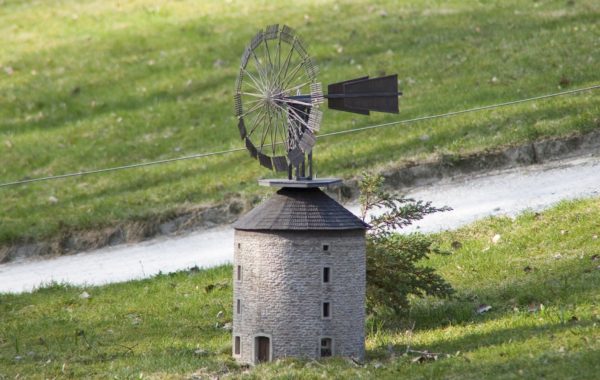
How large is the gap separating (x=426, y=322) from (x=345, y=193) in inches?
261

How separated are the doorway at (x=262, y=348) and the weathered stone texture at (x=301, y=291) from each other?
0.17 ft

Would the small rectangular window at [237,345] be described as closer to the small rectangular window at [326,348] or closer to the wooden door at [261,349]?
the wooden door at [261,349]

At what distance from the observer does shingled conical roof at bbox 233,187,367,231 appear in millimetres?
11195

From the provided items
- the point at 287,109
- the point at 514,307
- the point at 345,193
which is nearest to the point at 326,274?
the point at 287,109

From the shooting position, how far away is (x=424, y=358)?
1092 centimetres

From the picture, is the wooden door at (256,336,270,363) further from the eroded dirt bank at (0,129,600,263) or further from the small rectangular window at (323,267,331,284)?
the eroded dirt bank at (0,129,600,263)

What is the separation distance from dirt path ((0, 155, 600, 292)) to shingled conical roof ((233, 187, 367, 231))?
596 cm

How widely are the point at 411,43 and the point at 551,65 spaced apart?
4517 mm

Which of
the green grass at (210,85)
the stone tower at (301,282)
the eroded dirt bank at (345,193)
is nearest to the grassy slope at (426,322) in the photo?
the stone tower at (301,282)

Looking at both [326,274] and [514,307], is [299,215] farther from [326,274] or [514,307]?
[514,307]

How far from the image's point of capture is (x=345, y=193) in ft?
63.8

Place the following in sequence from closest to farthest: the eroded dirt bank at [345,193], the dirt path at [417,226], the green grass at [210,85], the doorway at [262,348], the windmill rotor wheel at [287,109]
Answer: the doorway at [262,348], the windmill rotor wheel at [287,109], the dirt path at [417,226], the eroded dirt bank at [345,193], the green grass at [210,85]

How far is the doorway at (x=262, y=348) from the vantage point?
1141 centimetres

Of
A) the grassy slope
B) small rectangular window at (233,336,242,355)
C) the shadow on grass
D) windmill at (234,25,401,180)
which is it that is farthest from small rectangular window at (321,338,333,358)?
windmill at (234,25,401,180)
